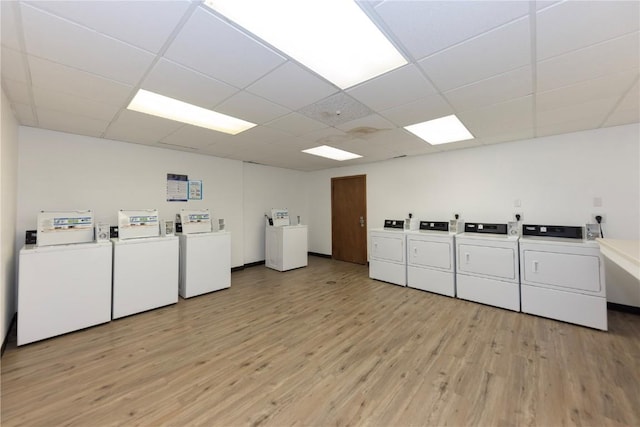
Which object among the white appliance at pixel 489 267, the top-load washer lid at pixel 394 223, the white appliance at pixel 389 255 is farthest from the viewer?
the top-load washer lid at pixel 394 223

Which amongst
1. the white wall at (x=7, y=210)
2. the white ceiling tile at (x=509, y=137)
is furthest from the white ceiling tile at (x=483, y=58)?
the white wall at (x=7, y=210)

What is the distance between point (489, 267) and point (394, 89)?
2.76m

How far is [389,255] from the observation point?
4402mm

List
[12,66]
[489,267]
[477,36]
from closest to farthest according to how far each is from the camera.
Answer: [477,36]
[12,66]
[489,267]

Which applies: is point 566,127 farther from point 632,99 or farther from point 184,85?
point 184,85

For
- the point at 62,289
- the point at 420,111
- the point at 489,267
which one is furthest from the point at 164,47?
the point at 489,267

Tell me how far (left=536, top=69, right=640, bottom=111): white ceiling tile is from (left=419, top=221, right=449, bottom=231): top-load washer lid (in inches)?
80.8

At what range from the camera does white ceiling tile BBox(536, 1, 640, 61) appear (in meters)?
1.29

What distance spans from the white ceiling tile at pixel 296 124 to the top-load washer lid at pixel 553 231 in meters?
3.14

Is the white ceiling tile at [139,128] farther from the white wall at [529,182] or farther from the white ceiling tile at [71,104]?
the white wall at [529,182]

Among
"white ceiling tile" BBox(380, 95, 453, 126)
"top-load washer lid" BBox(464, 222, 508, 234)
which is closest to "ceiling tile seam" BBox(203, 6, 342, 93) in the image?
"white ceiling tile" BBox(380, 95, 453, 126)

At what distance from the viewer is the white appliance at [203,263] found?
3.65 metres

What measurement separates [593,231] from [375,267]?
289 cm

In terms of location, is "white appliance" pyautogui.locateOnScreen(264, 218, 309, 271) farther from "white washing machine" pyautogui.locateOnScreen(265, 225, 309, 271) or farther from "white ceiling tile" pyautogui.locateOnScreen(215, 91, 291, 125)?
"white ceiling tile" pyautogui.locateOnScreen(215, 91, 291, 125)
